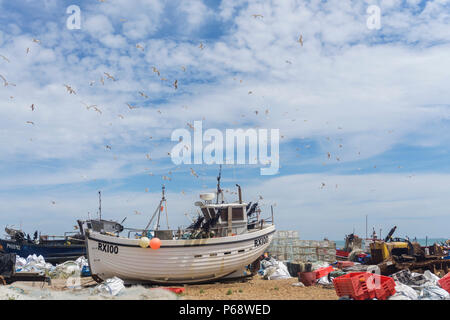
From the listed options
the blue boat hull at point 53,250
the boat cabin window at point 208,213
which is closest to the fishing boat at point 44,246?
the blue boat hull at point 53,250

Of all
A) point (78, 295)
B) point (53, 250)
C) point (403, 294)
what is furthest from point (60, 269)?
point (403, 294)

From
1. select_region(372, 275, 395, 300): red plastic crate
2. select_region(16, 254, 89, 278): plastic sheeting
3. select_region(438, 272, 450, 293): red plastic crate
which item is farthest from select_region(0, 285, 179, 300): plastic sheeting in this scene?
select_region(438, 272, 450, 293): red plastic crate

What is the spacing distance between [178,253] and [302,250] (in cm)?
1466

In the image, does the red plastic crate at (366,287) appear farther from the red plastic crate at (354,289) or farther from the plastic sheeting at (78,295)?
the plastic sheeting at (78,295)

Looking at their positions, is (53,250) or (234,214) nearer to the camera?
(234,214)

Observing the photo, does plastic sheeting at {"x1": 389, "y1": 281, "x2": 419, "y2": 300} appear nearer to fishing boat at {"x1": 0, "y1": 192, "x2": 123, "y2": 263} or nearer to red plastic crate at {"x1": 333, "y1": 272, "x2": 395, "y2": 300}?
red plastic crate at {"x1": 333, "y1": 272, "x2": 395, "y2": 300}

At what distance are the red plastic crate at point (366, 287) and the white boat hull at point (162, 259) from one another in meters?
6.34

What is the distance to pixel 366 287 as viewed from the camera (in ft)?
36.6

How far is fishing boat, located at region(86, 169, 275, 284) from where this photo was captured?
15555 millimetres

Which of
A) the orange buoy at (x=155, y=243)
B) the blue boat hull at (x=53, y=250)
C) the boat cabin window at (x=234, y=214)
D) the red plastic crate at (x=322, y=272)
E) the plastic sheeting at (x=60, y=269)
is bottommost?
the blue boat hull at (x=53, y=250)

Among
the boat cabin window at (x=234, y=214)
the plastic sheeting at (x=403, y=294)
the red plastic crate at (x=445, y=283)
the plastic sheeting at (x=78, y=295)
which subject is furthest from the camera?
the boat cabin window at (x=234, y=214)

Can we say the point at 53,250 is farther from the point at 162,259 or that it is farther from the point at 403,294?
the point at 403,294

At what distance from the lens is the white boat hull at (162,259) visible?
15539 mm
